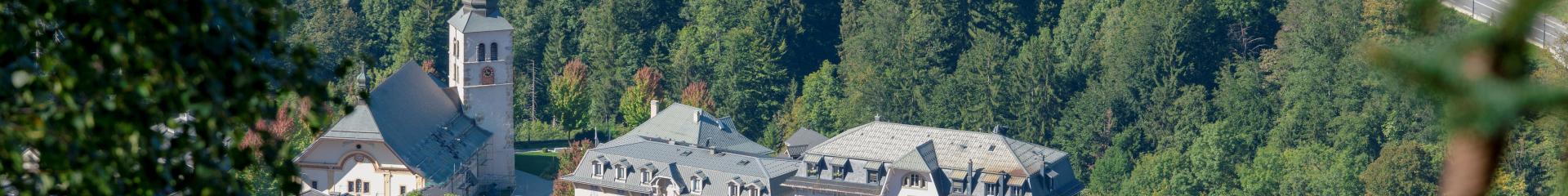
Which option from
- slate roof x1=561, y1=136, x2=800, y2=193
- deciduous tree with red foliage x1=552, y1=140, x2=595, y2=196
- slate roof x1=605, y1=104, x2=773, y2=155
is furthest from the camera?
slate roof x1=605, y1=104, x2=773, y2=155

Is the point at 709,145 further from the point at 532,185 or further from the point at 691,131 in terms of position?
the point at 532,185

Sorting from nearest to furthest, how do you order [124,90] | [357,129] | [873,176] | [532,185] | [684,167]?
1. [124,90]
2. [357,129]
3. [873,176]
4. [684,167]
5. [532,185]

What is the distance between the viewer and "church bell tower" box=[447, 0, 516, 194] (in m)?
89.0

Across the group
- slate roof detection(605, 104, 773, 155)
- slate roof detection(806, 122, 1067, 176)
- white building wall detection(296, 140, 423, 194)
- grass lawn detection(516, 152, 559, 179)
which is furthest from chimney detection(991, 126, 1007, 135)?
white building wall detection(296, 140, 423, 194)

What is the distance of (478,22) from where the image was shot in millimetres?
90562

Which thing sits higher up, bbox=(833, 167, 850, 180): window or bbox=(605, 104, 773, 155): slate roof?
bbox=(605, 104, 773, 155): slate roof

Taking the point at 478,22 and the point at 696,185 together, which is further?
the point at 478,22

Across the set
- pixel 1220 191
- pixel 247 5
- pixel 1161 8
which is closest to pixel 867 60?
pixel 1161 8

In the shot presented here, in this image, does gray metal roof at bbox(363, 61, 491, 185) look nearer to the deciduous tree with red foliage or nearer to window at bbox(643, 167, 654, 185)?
the deciduous tree with red foliage

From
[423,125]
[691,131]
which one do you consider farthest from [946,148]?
[423,125]

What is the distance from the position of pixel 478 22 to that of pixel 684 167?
10876 mm

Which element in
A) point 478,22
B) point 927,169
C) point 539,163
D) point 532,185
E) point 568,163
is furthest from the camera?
point 539,163

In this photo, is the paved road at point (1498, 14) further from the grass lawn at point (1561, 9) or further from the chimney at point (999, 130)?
the chimney at point (999, 130)

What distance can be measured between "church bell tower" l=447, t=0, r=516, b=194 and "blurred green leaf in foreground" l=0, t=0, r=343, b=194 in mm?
73985
